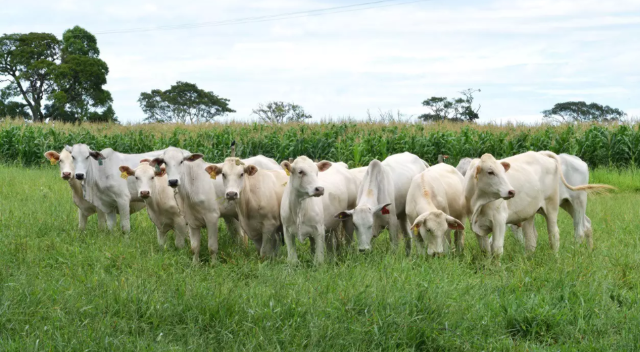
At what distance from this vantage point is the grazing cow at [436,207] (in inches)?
314

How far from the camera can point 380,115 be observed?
27297 mm

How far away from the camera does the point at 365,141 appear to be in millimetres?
21203

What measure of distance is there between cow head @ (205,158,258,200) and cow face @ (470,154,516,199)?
3.03m

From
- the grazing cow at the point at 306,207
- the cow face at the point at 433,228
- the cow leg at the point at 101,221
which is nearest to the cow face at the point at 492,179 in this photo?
the cow face at the point at 433,228

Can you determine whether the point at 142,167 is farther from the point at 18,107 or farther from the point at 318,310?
the point at 18,107

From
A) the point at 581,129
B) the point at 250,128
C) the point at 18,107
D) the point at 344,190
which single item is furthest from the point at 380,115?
the point at 18,107

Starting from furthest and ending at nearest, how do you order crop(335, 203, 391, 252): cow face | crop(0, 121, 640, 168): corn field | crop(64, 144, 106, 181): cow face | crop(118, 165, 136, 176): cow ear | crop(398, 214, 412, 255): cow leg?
crop(0, 121, 640, 168): corn field, crop(64, 144, 106, 181): cow face, crop(398, 214, 412, 255): cow leg, crop(118, 165, 136, 176): cow ear, crop(335, 203, 391, 252): cow face

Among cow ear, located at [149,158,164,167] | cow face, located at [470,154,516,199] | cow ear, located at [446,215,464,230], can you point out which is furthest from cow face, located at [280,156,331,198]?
cow face, located at [470,154,516,199]

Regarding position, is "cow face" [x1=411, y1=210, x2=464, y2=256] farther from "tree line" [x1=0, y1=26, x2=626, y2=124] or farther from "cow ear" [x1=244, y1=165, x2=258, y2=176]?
"tree line" [x1=0, y1=26, x2=626, y2=124]

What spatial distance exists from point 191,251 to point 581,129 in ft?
58.4

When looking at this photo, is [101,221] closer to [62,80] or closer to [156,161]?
[156,161]

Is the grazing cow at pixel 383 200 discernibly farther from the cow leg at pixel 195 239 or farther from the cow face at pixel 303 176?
the cow leg at pixel 195 239

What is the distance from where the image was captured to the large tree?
53.3 m

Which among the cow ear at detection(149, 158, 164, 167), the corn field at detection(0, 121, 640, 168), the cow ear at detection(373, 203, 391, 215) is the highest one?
the cow ear at detection(149, 158, 164, 167)
